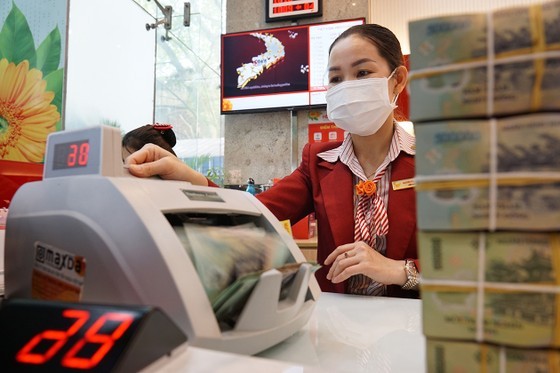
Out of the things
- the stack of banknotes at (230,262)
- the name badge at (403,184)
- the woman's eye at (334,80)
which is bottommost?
the stack of banknotes at (230,262)

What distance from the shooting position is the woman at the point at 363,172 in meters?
1.32

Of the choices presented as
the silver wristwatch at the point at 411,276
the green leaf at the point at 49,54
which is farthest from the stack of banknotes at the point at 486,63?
the green leaf at the point at 49,54

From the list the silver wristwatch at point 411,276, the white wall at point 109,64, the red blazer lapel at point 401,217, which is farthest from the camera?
the white wall at point 109,64

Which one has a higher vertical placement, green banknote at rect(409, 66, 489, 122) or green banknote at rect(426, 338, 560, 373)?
green banknote at rect(409, 66, 489, 122)

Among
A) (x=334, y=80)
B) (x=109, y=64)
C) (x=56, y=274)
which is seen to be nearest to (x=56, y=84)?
(x=109, y=64)

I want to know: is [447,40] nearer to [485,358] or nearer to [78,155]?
[485,358]

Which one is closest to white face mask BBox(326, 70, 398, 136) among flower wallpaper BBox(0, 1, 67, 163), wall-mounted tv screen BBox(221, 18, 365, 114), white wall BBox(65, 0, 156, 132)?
wall-mounted tv screen BBox(221, 18, 365, 114)

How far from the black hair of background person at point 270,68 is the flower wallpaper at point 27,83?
4.23ft

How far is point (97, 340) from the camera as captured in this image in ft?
1.27

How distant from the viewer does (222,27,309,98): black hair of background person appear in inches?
119

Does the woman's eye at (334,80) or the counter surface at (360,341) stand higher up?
the woman's eye at (334,80)

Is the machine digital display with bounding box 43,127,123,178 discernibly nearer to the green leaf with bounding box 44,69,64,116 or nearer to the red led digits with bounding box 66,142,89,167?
the red led digits with bounding box 66,142,89,167

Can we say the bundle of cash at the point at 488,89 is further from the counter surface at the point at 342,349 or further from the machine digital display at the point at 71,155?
the machine digital display at the point at 71,155

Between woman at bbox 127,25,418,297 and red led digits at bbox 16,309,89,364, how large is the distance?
88cm
